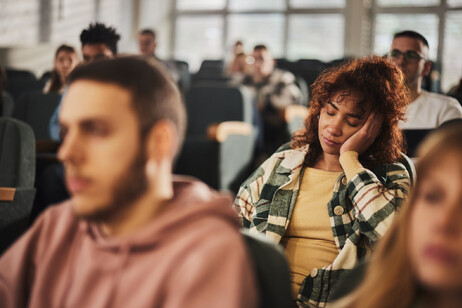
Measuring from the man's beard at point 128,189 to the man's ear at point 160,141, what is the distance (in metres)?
0.02

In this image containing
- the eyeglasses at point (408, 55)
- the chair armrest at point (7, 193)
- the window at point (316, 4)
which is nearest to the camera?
the chair armrest at point (7, 193)

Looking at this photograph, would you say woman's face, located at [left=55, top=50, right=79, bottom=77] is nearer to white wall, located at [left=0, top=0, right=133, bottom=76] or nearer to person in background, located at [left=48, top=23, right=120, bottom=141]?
person in background, located at [left=48, top=23, right=120, bottom=141]

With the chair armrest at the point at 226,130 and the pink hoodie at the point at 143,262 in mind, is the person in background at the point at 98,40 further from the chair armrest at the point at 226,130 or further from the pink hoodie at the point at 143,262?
the pink hoodie at the point at 143,262

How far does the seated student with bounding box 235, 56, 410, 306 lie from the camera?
175cm

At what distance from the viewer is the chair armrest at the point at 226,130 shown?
14.0 feet

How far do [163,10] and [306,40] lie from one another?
3.11 m

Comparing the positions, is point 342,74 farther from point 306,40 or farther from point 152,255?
point 306,40

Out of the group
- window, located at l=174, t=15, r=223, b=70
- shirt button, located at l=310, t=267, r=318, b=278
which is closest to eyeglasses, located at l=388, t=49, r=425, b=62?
shirt button, located at l=310, t=267, r=318, b=278

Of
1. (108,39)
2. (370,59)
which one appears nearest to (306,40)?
(108,39)

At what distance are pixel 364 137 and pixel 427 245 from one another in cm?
100

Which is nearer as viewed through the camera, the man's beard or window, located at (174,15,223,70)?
the man's beard

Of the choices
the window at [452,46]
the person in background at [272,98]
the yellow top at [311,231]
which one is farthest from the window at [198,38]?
the yellow top at [311,231]

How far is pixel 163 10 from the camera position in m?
13.5

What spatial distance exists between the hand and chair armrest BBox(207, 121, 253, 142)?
2401 millimetres
